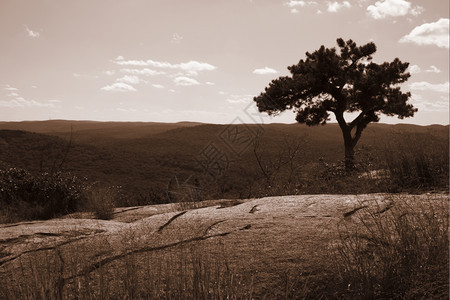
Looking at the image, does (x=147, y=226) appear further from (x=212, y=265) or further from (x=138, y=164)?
(x=138, y=164)

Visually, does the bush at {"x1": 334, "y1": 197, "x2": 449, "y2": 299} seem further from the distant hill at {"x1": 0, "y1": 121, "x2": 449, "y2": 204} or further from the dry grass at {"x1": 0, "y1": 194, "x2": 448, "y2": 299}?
the distant hill at {"x1": 0, "y1": 121, "x2": 449, "y2": 204}

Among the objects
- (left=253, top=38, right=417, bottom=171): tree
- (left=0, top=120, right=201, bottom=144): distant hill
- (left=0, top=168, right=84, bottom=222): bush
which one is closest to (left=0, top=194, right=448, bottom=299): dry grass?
(left=0, top=168, right=84, bottom=222): bush

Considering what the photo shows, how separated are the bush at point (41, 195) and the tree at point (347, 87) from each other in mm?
11679

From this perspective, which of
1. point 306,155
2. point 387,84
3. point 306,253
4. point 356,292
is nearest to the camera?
point 356,292

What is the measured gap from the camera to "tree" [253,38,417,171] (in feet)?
55.5

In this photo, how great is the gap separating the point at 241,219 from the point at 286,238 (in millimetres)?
831

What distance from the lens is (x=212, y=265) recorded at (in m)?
2.50

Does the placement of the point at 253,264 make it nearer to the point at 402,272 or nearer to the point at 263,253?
the point at 263,253

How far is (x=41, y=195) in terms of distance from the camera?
27.9ft

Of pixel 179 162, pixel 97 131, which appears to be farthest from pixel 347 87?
pixel 97 131

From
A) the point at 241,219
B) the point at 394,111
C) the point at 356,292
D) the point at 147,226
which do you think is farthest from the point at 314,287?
the point at 394,111

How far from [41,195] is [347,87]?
1418 cm

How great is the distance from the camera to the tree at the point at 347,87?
1692 cm

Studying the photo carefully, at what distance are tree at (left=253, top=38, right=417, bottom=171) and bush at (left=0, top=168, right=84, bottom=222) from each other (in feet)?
38.3
